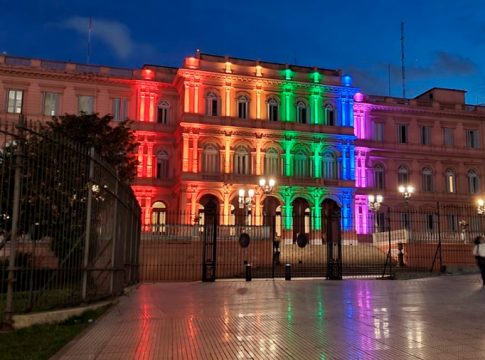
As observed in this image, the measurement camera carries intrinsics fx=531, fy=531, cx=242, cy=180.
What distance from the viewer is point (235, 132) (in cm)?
4469

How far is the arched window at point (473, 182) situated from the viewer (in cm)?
5303

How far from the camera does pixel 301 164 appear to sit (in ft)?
151

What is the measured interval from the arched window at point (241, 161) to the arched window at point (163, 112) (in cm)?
716

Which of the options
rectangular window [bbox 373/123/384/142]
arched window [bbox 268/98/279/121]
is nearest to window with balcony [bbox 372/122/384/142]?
rectangular window [bbox 373/123/384/142]

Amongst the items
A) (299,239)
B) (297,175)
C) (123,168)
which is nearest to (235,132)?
(297,175)

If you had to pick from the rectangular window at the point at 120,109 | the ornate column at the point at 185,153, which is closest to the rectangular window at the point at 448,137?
the ornate column at the point at 185,153

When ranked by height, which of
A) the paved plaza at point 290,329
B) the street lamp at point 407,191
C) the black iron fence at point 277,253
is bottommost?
the paved plaza at point 290,329

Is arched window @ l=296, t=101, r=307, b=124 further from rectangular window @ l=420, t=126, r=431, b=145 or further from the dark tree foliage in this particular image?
the dark tree foliage

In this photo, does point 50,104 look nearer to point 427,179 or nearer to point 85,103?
point 85,103

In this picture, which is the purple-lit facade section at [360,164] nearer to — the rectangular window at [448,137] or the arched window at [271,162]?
the arched window at [271,162]

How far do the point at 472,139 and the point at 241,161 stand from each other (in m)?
25.6

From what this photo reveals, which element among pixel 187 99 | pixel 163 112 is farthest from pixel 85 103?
pixel 187 99

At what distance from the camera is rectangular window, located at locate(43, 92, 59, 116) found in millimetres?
43719

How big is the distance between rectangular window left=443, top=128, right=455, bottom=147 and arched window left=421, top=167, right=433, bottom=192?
11.5 feet
